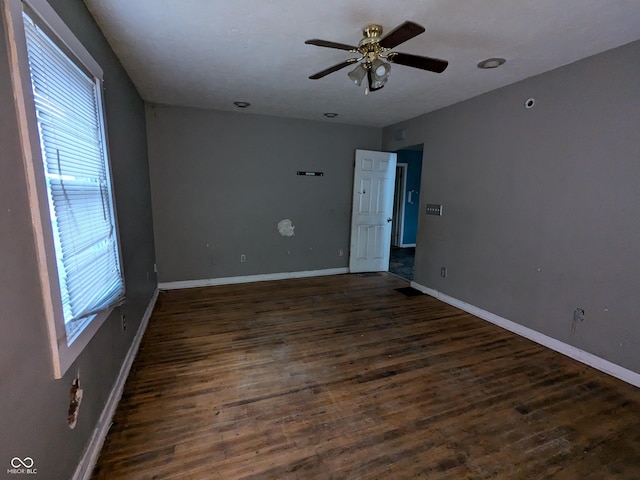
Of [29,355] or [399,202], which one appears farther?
[399,202]

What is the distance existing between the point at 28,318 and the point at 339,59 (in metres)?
2.65

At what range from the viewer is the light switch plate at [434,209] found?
3.95 meters

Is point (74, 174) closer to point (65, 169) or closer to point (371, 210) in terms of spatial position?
point (65, 169)

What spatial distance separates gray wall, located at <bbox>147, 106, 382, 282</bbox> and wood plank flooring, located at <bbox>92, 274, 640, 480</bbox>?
1352mm

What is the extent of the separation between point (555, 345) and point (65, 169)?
12.6 feet

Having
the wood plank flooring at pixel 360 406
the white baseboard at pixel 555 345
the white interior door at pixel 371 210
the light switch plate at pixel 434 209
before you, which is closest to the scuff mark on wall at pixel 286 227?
the white interior door at pixel 371 210

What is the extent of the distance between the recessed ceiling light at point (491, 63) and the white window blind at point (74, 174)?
291 centimetres

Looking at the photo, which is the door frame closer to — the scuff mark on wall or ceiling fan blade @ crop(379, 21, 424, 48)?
the scuff mark on wall

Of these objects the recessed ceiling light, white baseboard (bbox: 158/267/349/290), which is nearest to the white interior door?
white baseboard (bbox: 158/267/349/290)

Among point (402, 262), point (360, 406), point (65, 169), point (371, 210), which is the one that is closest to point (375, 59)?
point (65, 169)

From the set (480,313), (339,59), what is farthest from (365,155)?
(480,313)

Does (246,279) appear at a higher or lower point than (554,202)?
lower

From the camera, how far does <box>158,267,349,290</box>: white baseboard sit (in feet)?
13.6

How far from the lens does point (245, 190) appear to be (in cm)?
433
